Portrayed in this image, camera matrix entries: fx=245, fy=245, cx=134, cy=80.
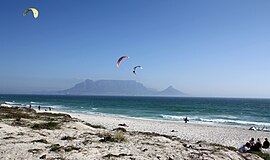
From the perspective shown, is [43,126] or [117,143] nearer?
[117,143]

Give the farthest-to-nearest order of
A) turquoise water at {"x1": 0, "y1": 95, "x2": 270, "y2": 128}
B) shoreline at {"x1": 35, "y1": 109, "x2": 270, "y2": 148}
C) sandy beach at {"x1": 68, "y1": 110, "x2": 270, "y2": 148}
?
turquoise water at {"x1": 0, "y1": 95, "x2": 270, "y2": 128}, sandy beach at {"x1": 68, "y1": 110, "x2": 270, "y2": 148}, shoreline at {"x1": 35, "y1": 109, "x2": 270, "y2": 148}

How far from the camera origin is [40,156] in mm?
6949

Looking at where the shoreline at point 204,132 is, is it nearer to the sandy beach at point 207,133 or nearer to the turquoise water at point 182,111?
the sandy beach at point 207,133

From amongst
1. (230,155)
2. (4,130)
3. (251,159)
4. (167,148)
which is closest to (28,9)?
(4,130)

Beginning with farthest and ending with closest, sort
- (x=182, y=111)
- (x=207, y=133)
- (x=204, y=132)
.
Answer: (x=182, y=111), (x=204, y=132), (x=207, y=133)

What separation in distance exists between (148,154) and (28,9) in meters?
7.91

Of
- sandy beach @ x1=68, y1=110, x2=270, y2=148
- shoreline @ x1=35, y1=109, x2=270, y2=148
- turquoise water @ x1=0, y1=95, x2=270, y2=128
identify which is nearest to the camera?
shoreline @ x1=35, y1=109, x2=270, y2=148

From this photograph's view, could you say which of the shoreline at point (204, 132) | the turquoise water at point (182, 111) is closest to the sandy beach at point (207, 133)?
the shoreline at point (204, 132)

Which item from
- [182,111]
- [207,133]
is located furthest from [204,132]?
[182,111]

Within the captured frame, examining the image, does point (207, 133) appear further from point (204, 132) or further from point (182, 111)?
point (182, 111)

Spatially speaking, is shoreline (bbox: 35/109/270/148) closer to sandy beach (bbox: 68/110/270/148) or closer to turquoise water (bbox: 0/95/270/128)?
sandy beach (bbox: 68/110/270/148)

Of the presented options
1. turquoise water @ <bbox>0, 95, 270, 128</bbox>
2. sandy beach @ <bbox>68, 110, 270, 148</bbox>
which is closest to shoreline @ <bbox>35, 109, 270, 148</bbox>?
sandy beach @ <bbox>68, 110, 270, 148</bbox>

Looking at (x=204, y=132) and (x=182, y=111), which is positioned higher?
(x=204, y=132)

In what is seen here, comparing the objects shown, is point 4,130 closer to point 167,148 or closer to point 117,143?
point 117,143
